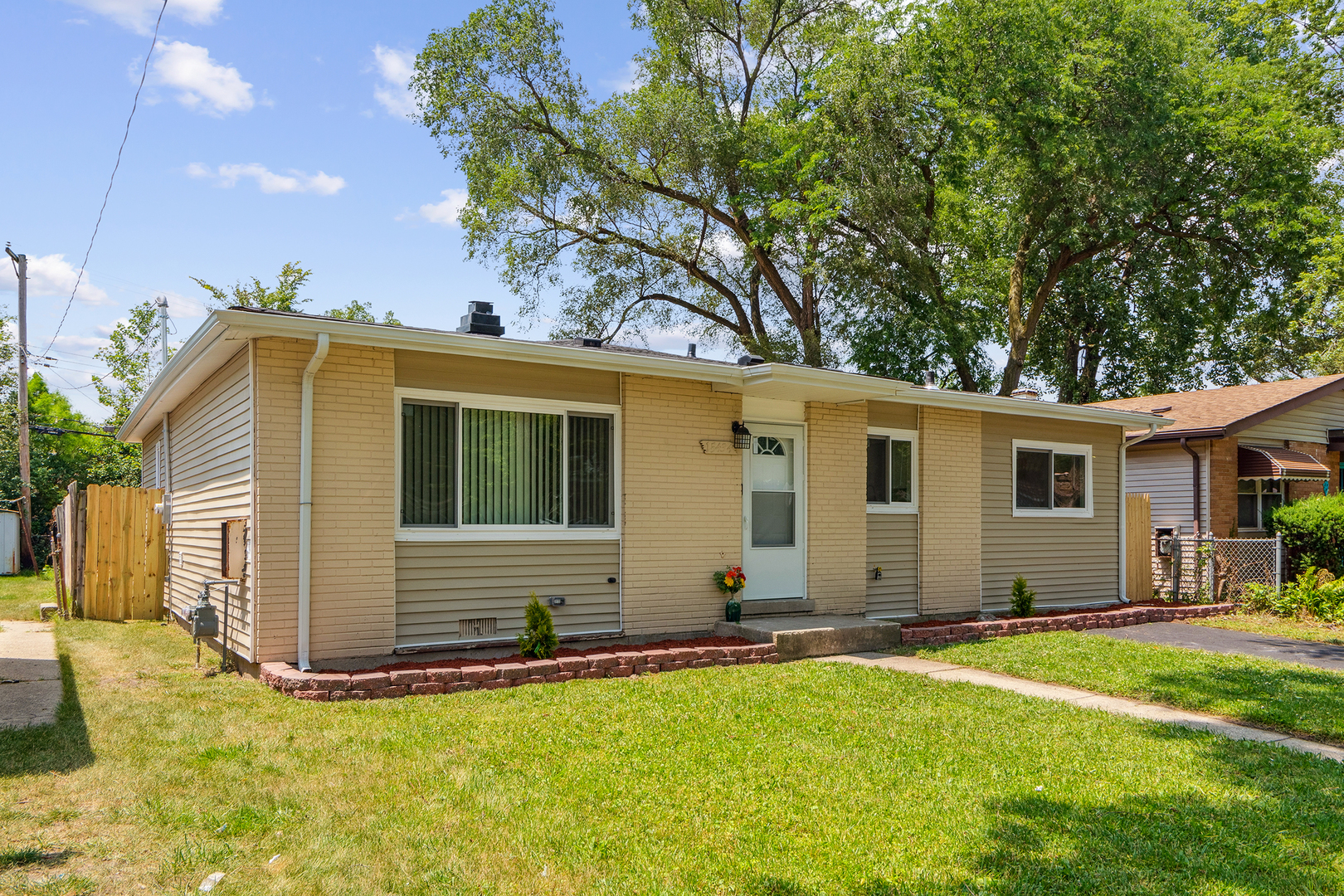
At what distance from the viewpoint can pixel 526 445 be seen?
8680 mm

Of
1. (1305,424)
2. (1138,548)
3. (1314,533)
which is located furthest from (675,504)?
(1305,424)

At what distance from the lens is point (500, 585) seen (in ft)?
27.7

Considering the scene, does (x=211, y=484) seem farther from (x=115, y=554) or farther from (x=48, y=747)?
(x=48, y=747)

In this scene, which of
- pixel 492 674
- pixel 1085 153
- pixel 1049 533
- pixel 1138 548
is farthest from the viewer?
pixel 1085 153

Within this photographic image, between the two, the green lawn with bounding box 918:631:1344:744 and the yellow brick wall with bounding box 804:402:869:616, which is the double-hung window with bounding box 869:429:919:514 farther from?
the green lawn with bounding box 918:631:1344:744

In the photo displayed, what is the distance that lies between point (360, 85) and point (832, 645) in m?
8.26

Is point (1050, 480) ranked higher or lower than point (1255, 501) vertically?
higher

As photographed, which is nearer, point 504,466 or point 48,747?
point 48,747

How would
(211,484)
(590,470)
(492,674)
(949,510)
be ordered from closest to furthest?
(492,674) → (590,470) → (211,484) → (949,510)

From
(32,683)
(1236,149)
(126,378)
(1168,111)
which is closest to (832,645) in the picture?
(32,683)

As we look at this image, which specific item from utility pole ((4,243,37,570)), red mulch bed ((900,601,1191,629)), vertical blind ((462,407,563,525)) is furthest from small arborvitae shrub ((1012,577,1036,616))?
utility pole ((4,243,37,570))

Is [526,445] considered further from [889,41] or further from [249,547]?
[889,41]

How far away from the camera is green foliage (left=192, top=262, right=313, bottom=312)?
27.2 m

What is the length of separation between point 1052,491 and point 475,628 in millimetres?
9011
